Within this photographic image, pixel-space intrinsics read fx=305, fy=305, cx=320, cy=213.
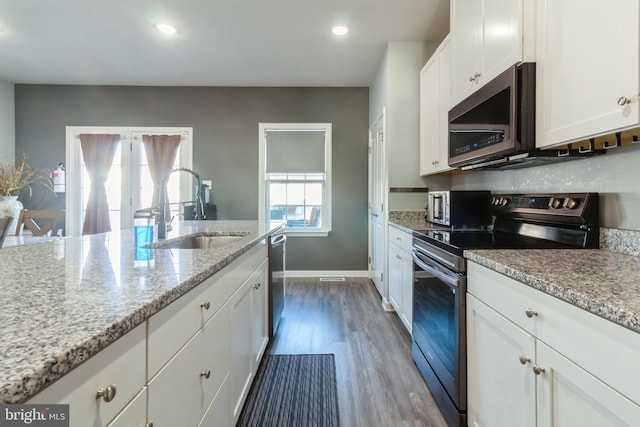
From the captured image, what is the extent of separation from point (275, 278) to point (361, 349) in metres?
0.83

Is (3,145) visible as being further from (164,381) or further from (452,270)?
(452,270)

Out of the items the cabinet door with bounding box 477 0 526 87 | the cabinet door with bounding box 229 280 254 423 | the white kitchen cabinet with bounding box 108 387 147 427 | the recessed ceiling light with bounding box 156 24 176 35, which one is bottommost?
the cabinet door with bounding box 229 280 254 423

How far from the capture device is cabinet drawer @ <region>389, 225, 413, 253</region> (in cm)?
224

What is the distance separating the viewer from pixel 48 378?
1.34 feet

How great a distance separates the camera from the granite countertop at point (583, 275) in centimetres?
68

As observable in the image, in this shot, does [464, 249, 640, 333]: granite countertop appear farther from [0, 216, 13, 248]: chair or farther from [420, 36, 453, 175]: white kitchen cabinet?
[0, 216, 13, 248]: chair

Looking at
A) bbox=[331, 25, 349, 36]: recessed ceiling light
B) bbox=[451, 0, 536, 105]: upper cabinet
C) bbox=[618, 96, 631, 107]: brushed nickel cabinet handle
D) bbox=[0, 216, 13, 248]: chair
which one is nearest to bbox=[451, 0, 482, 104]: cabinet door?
bbox=[451, 0, 536, 105]: upper cabinet

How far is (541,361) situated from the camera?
2.97 feet

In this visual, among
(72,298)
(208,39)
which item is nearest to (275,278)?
(72,298)

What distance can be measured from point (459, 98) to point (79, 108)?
16.3 ft

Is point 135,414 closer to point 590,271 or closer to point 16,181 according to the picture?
point 590,271

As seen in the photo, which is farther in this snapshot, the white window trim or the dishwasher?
the white window trim

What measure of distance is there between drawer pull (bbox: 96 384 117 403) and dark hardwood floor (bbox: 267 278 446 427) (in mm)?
1298

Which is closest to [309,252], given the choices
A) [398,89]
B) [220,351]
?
[398,89]
